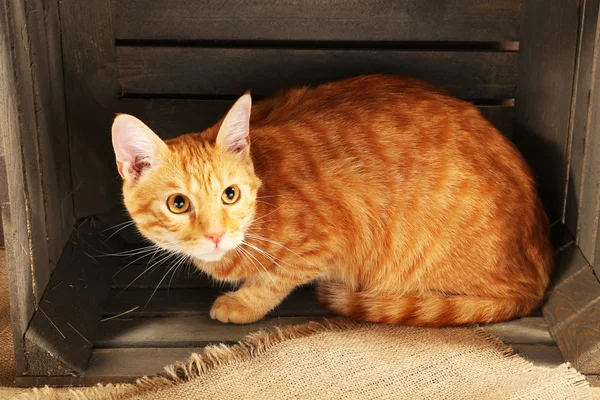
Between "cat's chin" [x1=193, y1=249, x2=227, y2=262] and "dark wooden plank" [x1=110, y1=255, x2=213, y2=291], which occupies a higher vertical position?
"cat's chin" [x1=193, y1=249, x2=227, y2=262]

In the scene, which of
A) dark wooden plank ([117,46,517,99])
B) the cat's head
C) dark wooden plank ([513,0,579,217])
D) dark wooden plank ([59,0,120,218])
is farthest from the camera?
dark wooden plank ([117,46,517,99])

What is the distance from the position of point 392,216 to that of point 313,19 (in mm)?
820

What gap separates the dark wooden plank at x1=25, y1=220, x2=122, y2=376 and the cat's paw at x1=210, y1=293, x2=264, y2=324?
387 millimetres

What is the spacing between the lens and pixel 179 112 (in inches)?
104

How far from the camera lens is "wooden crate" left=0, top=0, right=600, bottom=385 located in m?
1.98

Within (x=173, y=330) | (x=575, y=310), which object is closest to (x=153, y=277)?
(x=173, y=330)

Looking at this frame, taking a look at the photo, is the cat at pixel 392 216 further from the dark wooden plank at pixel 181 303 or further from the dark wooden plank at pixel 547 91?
the dark wooden plank at pixel 547 91

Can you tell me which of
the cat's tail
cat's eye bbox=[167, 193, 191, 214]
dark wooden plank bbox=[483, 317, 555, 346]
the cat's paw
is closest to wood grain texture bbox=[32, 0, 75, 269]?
cat's eye bbox=[167, 193, 191, 214]

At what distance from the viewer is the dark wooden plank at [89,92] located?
2391mm

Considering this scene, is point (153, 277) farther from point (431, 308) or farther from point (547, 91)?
point (547, 91)

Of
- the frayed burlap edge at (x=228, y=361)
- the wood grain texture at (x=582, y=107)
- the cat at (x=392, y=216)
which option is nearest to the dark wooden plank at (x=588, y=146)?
the wood grain texture at (x=582, y=107)

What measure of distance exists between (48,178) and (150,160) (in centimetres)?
39

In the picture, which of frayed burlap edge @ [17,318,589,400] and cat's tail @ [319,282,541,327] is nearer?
frayed burlap edge @ [17,318,589,400]

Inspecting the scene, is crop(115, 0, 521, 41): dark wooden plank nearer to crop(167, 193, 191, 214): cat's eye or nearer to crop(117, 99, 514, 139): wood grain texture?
crop(117, 99, 514, 139): wood grain texture
